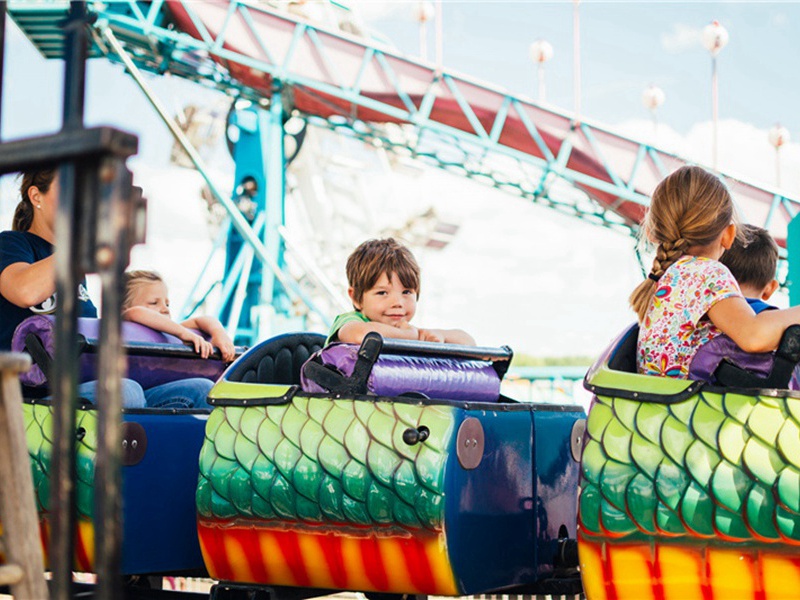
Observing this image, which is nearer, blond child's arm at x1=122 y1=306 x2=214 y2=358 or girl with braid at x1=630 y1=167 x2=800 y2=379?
girl with braid at x1=630 y1=167 x2=800 y2=379

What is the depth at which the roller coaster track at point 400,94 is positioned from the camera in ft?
28.0

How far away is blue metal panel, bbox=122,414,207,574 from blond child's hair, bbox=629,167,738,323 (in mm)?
1056

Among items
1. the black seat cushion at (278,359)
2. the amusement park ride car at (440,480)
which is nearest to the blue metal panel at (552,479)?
the amusement park ride car at (440,480)

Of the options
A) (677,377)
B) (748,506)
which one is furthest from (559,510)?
(748,506)

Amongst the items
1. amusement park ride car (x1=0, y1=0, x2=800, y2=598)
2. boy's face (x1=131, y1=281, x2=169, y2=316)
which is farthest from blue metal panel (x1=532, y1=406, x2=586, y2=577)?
boy's face (x1=131, y1=281, x2=169, y2=316)

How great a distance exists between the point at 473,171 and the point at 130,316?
6.46m

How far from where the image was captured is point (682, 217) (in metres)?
1.90

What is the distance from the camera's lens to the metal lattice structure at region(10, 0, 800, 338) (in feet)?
27.9

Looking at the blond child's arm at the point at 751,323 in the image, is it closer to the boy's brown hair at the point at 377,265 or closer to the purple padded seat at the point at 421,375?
the purple padded seat at the point at 421,375

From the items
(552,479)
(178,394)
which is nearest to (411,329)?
(552,479)

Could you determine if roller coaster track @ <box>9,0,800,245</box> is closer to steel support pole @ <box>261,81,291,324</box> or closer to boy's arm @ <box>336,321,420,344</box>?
steel support pole @ <box>261,81,291,324</box>

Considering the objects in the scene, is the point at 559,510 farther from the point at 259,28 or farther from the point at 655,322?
the point at 259,28

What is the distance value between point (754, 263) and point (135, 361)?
146cm

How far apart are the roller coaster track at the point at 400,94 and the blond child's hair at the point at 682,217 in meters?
6.79
